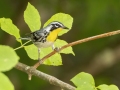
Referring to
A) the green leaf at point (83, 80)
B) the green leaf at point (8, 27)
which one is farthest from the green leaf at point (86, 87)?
the green leaf at point (8, 27)

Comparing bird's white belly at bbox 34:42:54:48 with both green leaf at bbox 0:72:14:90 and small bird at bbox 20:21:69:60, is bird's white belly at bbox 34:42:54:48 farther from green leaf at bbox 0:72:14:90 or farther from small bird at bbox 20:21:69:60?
green leaf at bbox 0:72:14:90

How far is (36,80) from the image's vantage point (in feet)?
7.79

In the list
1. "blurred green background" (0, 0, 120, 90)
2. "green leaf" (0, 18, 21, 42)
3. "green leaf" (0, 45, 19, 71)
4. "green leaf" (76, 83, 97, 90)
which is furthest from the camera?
"blurred green background" (0, 0, 120, 90)

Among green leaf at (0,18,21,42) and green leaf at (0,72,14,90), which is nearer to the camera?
green leaf at (0,72,14,90)

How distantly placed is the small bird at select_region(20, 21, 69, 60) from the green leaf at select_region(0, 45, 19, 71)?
1.35ft

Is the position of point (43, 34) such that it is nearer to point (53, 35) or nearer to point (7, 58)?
point (53, 35)

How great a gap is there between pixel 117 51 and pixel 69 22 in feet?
4.78

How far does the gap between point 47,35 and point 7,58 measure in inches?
17.9

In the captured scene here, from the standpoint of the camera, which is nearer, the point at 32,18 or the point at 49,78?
the point at 49,78

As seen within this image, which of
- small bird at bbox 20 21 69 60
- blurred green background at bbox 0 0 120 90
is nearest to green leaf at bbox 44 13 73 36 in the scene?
small bird at bbox 20 21 69 60

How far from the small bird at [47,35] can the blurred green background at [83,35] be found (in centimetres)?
82

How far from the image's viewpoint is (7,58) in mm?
645

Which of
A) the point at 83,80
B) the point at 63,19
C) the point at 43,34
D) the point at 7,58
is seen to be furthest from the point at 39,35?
the point at 7,58

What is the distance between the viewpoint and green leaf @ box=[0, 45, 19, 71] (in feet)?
2.08
